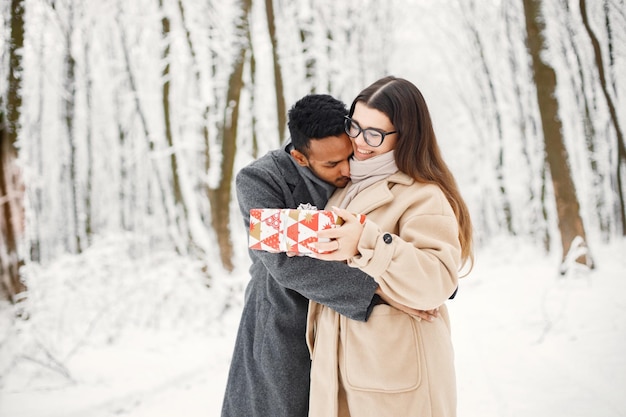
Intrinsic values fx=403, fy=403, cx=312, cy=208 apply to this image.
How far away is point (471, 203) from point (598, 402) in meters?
20.3

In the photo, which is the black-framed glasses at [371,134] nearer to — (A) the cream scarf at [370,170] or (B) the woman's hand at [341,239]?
(A) the cream scarf at [370,170]

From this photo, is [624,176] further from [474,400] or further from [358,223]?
[358,223]

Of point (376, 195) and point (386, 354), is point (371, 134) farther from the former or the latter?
point (386, 354)

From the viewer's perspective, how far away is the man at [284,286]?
1767mm

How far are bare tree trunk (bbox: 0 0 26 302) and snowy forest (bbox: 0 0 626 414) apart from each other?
0.07ft

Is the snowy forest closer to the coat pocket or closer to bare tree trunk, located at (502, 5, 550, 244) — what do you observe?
bare tree trunk, located at (502, 5, 550, 244)

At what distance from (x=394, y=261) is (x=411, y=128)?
613 millimetres

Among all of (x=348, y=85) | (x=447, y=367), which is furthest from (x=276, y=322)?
(x=348, y=85)

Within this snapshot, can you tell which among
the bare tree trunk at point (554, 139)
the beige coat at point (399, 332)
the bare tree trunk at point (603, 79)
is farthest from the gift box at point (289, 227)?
the bare tree trunk at point (603, 79)

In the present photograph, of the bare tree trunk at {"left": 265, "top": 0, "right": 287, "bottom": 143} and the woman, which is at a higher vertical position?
the bare tree trunk at {"left": 265, "top": 0, "right": 287, "bottom": 143}

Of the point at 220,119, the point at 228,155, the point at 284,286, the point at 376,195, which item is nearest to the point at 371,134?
the point at 376,195

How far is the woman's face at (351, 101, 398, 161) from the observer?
5.39 ft

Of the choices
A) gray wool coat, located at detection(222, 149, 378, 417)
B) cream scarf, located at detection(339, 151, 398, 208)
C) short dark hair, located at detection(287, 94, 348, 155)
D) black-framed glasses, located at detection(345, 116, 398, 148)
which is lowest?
gray wool coat, located at detection(222, 149, 378, 417)

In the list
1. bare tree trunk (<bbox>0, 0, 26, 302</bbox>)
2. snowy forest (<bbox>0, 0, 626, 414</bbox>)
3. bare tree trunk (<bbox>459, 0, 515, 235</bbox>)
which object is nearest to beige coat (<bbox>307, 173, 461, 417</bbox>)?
bare tree trunk (<bbox>0, 0, 26, 302</bbox>)
